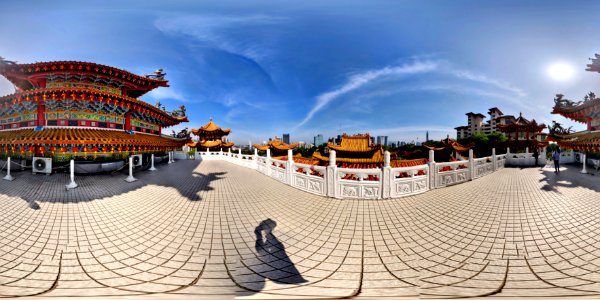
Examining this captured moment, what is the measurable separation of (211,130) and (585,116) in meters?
30.8

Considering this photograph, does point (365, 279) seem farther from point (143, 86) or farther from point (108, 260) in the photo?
point (143, 86)

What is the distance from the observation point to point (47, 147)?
8.15 metres

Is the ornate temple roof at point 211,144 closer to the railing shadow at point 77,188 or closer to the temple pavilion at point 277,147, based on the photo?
the temple pavilion at point 277,147

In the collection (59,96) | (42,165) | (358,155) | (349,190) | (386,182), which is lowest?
(349,190)

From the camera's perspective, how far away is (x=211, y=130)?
1043 inches

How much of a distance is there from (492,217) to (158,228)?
293 inches

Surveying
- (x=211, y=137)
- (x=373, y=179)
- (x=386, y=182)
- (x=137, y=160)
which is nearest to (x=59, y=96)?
(x=137, y=160)

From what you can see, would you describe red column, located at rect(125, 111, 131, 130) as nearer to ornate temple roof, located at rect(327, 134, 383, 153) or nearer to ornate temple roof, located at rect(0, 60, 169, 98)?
ornate temple roof, located at rect(0, 60, 169, 98)

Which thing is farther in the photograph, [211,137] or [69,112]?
[211,137]

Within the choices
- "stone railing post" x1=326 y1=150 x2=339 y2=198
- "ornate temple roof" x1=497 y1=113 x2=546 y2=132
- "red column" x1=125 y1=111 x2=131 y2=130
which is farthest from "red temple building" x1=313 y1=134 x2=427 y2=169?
"ornate temple roof" x1=497 y1=113 x2=546 y2=132

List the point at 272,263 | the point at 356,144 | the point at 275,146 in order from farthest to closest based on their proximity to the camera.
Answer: the point at 275,146
the point at 356,144
the point at 272,263

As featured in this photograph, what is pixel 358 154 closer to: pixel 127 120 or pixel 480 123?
pixel 127 120

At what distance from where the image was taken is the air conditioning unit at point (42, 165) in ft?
26.4

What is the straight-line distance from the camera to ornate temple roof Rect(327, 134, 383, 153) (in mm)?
13578
